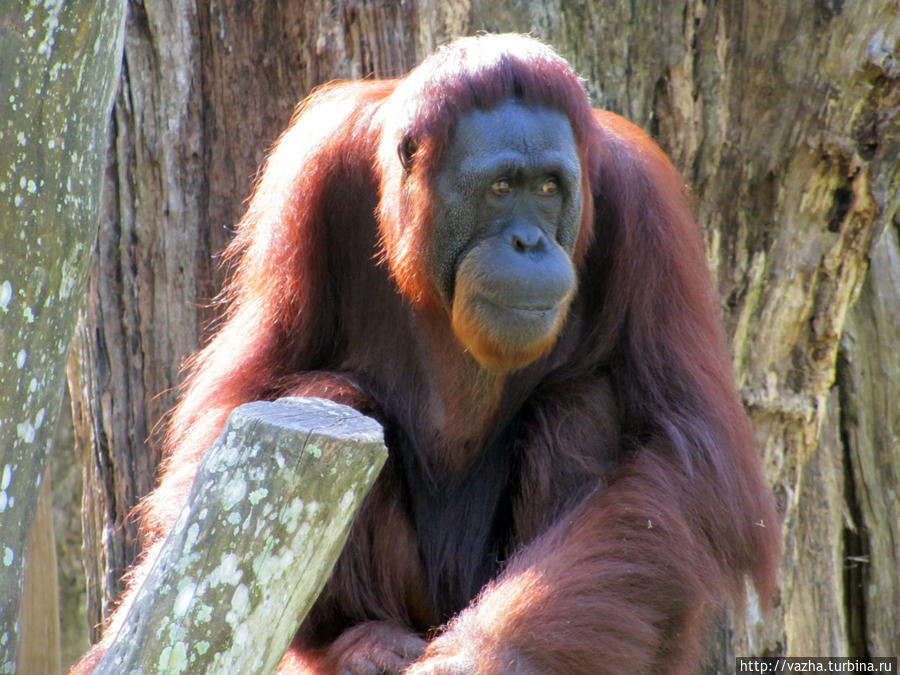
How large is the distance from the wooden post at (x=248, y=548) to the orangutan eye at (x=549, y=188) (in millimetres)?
1110

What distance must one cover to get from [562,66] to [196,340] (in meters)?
1.47

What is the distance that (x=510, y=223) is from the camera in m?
3.00

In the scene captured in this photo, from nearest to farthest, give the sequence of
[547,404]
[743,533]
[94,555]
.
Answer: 1. [743,533]
2. [547,404]
3. [94,555]

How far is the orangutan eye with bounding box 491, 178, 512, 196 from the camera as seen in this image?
9.82ft

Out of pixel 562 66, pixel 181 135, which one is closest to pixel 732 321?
pixel 562 66

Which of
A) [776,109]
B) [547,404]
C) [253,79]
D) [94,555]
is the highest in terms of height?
[253,79]

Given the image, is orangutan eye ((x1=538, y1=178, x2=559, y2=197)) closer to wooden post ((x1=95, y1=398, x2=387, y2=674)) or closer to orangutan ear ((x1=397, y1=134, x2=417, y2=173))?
orangutan ear ((x1=397, y1=134, x2=417, y2=173))

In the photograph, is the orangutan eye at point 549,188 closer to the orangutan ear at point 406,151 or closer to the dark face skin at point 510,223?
the dark face skin at point 510,223

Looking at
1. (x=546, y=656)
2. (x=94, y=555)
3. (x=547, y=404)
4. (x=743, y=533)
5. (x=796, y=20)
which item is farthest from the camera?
(x=94, y=555)

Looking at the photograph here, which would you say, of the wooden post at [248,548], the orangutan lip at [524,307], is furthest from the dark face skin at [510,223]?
the wooden post at [248,548]

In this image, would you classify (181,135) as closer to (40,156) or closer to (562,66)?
(562,66)

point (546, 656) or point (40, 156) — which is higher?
point (40, 156)

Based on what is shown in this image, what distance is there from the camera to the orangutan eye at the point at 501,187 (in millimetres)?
2992

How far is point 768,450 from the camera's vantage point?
159 inches
